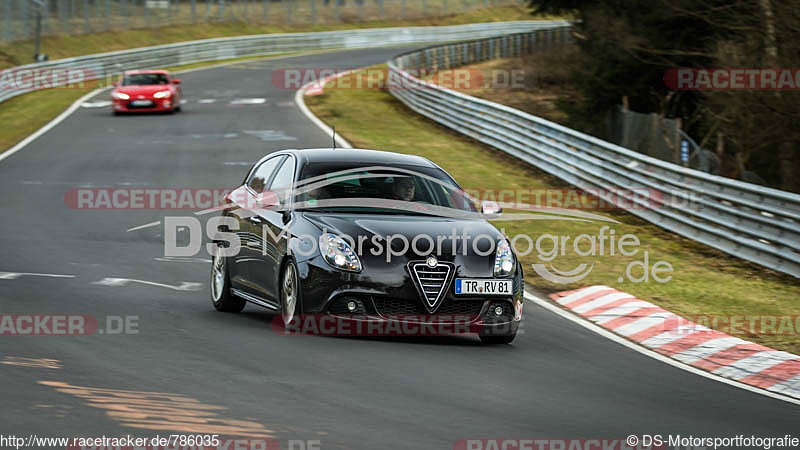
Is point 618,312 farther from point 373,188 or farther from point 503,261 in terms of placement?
point 373,188

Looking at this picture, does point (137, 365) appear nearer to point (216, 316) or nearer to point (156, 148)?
point (216, 316)

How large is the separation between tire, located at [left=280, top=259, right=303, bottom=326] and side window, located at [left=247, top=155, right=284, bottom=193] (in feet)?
5.07

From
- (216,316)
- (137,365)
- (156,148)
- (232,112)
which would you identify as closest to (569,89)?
(232,112)

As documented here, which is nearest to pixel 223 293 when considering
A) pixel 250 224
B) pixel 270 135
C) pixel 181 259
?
pixel 250 224

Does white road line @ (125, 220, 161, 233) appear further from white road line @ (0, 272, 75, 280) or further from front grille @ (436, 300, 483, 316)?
front grille @ (436, 300, 483, 316)

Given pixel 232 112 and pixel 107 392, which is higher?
pixel 107 392

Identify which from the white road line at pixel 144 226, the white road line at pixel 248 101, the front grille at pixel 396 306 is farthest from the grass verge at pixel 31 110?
the front grille at pixel 396 306

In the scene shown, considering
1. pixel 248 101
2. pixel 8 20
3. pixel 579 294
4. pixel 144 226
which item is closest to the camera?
pixel 579 294

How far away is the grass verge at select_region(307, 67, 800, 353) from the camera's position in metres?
13.5

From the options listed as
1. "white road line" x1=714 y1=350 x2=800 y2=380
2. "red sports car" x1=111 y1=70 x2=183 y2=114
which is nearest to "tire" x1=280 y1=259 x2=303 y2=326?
"white road line" x1=714 y1=350 x2=800 y2=380

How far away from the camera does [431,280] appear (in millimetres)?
9289

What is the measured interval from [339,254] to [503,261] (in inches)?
52.7

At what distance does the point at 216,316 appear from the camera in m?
10.8

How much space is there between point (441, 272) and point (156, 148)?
2029 centimetres
